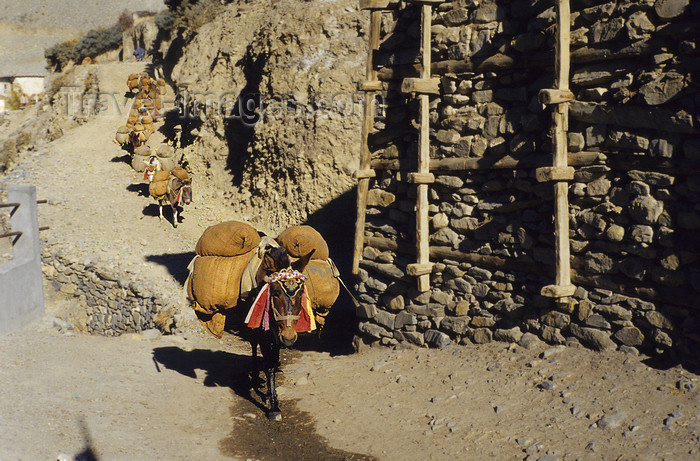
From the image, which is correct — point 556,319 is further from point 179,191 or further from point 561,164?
point 179,191

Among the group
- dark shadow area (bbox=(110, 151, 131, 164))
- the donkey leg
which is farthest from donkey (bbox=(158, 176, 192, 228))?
the donkey leg

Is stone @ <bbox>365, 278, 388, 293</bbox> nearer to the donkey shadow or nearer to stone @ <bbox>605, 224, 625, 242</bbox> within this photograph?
the donkey shadow

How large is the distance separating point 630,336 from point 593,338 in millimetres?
368

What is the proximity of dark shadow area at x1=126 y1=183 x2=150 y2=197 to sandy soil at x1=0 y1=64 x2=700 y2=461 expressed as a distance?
33.1 feet

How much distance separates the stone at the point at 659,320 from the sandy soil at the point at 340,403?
357 millimetres

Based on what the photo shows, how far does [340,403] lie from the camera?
721cm

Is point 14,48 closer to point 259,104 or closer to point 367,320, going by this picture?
point 259,104

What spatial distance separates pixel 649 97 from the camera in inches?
217

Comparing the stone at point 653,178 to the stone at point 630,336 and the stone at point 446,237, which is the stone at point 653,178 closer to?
the stone at point 630,336

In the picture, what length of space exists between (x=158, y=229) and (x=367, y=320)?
10.1m

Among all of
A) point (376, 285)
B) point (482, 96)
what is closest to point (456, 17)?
point (482, 96)

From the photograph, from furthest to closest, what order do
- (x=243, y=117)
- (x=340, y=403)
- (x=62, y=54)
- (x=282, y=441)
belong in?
1. (x=62, y=54)
2. (x=243, y=117)
3. (x=340, y=403)
4. (x=282, y=441)

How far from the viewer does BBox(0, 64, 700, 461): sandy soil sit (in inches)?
208

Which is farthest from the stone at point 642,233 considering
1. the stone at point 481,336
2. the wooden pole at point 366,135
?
the wooden pole at point 366,135
